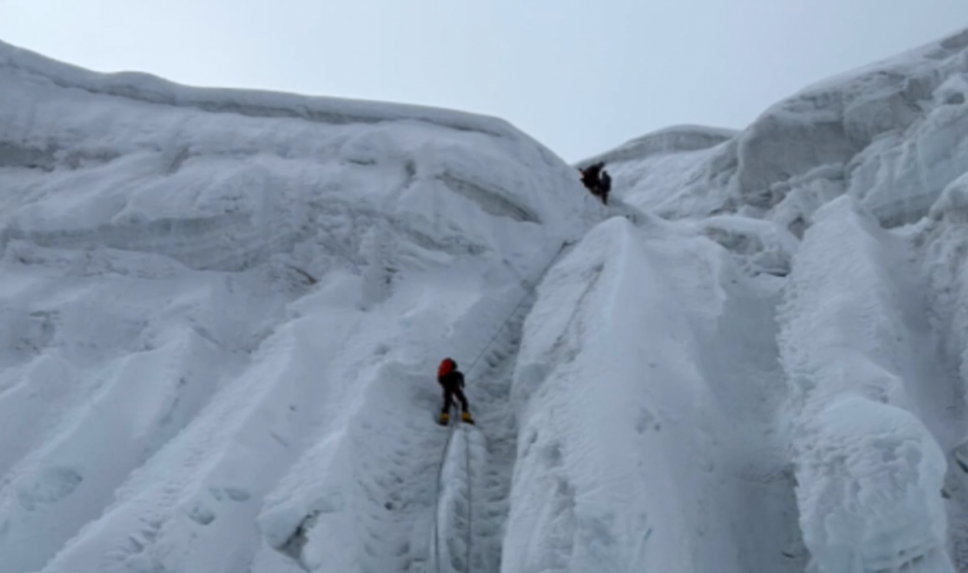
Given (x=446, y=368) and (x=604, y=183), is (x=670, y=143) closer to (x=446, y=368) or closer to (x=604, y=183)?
(x=604, y=183)

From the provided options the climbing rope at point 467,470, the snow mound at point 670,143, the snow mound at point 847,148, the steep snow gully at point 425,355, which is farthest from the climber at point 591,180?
the snow mound at point 670,143

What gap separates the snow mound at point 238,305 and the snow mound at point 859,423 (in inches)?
163

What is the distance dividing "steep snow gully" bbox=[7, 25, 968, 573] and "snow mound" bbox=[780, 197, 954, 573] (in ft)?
0.11

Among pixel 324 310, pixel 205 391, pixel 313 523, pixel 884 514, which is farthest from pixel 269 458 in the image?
pixel 884 514

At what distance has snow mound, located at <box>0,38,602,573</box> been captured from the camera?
10203 mm

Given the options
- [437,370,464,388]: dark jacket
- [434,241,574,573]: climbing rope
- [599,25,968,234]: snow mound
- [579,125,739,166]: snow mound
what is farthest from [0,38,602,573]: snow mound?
[579,125,739,166]: snow mound

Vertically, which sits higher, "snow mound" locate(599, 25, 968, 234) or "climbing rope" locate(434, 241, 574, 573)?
"snow mound" locate(599, 25, 968, 234)

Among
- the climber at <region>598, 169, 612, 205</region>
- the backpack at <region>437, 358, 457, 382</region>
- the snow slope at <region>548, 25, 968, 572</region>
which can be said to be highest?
the climber at <region>598, 169, 612, 205</region>

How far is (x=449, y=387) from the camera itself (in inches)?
480

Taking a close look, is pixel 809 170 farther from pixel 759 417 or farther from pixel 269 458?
pixel 269 458

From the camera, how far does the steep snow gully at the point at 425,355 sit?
9.02 m

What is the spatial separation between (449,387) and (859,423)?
5376mm

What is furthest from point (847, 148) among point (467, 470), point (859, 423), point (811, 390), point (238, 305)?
point (859, 423)

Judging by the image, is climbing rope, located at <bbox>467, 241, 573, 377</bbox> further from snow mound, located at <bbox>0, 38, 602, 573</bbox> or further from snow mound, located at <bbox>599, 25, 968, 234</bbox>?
snow mound, located at <bbox>599, 25, 968, 234</bbox>
